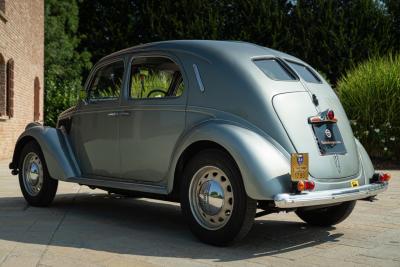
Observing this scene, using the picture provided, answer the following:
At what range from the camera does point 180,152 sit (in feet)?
17.6

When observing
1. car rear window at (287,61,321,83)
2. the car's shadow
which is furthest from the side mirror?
car rear window at (287,61,321,83)

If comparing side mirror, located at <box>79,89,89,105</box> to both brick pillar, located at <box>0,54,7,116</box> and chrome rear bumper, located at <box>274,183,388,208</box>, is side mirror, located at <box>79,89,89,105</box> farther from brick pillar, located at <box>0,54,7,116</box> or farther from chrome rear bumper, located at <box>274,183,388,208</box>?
brick pillar, located at <box>0,54,7,116</box>

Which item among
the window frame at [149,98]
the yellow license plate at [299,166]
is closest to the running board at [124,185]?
the window frame at [149,98]

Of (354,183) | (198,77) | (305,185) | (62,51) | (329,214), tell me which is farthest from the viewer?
(62,51)

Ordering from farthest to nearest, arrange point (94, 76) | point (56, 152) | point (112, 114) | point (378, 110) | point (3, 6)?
point (3, 6)
point (378, 110)
point (94, 76)
point (56, 152)
point (112, 114)

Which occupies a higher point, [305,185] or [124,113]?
[124,113]

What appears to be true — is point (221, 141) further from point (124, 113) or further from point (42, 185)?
point (42, 185)

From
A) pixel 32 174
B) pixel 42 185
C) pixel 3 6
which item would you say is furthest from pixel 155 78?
pixel 3 6

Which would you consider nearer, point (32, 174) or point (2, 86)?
point (32, 174)

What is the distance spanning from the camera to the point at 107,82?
6961mm

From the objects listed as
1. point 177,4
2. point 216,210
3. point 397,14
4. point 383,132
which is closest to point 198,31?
point 177,4

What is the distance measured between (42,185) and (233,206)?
9.85 ft

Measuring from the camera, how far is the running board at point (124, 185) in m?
5.56

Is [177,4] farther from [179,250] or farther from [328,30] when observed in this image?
[179,250]
